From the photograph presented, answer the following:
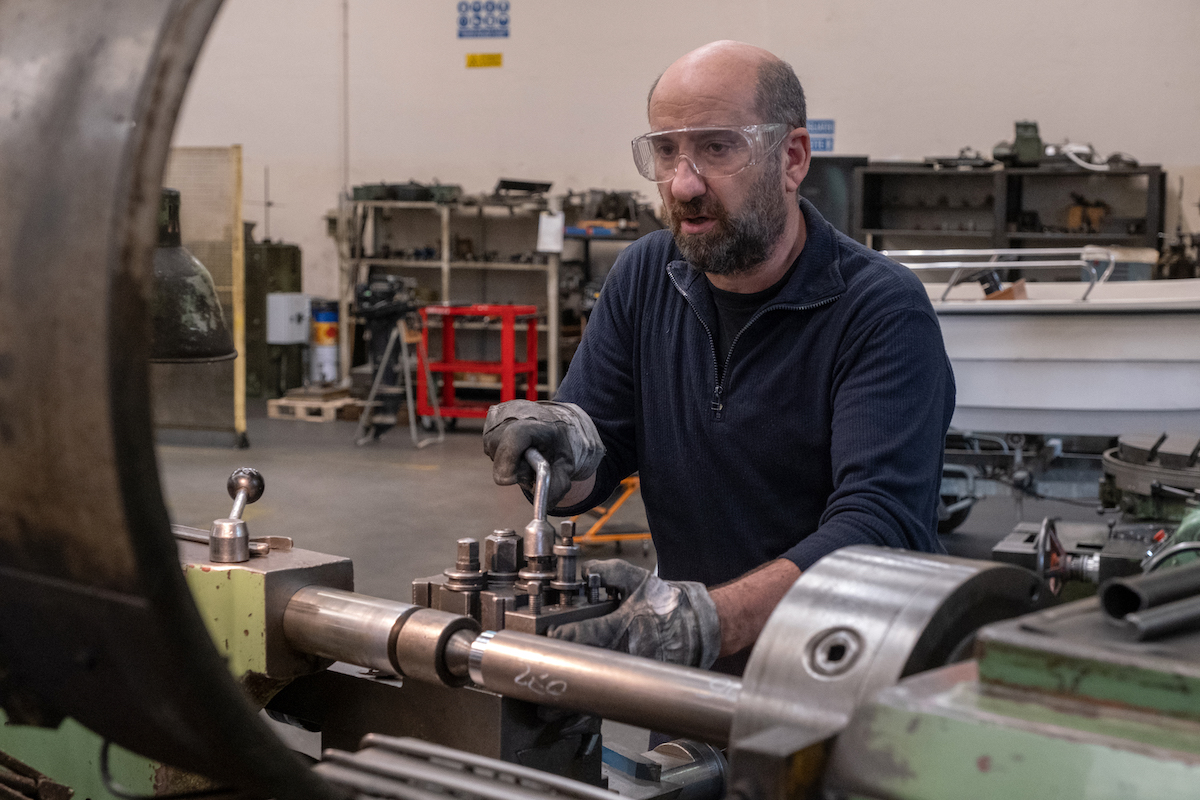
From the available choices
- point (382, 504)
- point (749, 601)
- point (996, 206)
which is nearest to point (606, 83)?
point (996, 206)

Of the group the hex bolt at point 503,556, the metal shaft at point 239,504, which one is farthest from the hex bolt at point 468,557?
the metal shaft at point 239,504

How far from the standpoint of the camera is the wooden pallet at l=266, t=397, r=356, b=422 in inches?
302

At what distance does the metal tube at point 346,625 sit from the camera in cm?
93

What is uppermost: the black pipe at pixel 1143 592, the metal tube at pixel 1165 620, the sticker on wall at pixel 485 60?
the sticker on wall at pixel 485 60

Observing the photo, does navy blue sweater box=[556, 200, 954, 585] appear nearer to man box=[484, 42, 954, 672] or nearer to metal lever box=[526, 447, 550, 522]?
man box=[484, 42, 954, 672]

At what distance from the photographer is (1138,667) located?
57cm

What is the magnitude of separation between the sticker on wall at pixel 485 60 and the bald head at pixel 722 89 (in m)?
7.34

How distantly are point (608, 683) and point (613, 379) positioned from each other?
1011 mm

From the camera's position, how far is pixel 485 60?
855 centimetres

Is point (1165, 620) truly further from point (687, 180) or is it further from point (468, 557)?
point (687, 180)

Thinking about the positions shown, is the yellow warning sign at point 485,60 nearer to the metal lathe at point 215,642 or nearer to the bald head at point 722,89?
the bald head at point 722,89

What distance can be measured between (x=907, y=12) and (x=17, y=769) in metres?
7.65

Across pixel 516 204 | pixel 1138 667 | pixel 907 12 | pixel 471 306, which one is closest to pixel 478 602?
pixel 1138 667

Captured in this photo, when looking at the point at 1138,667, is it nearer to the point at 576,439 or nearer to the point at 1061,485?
the point at 576,439
